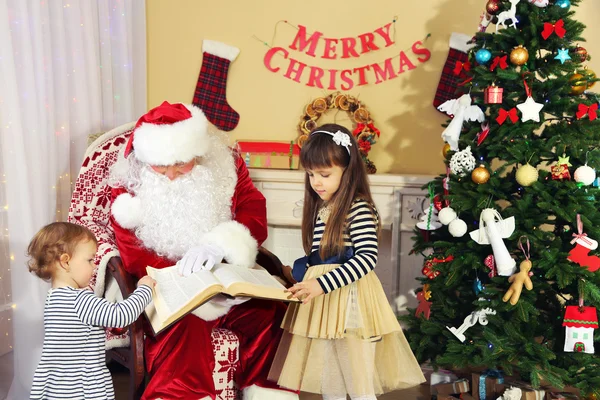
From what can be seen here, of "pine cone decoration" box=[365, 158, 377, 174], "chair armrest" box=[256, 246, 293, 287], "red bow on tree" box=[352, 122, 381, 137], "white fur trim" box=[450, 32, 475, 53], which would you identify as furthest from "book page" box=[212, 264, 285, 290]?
"white fur trim" box=[450, 32, 475, 53]

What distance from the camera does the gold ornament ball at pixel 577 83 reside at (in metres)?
2.90

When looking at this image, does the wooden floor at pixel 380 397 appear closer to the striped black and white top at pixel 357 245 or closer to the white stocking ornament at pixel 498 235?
the white stocking ornament at pixel 498 235

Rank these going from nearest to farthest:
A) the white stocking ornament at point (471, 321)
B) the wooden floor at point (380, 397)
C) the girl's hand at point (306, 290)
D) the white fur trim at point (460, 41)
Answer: the girl's hand at point (306, 290) → the white stocking ornament at point (471, 321) → the wooden floor at point (380, 397) → the white fur trim at point (460, 41)

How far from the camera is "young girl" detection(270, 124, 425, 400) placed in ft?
7.88

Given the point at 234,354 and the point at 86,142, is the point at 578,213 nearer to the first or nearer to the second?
the point at 234,354

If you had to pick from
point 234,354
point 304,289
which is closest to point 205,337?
point 234,354

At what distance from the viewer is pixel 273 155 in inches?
167

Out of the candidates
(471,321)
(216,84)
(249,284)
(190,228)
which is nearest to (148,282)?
(249,284)

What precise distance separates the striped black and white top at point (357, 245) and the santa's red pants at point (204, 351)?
46 centimetres

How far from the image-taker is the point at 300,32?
4312mm

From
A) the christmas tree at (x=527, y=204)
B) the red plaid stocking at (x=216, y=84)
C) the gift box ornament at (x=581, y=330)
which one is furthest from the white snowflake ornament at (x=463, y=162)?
the red plaid stocking at (x=216, y=84)

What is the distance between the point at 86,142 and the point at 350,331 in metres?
1.98

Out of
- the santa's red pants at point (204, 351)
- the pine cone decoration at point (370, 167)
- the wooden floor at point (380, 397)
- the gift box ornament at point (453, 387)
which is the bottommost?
the wooden floor at point (380, 397)

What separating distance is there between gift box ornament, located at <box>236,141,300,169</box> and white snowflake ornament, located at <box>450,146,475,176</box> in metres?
1.43
